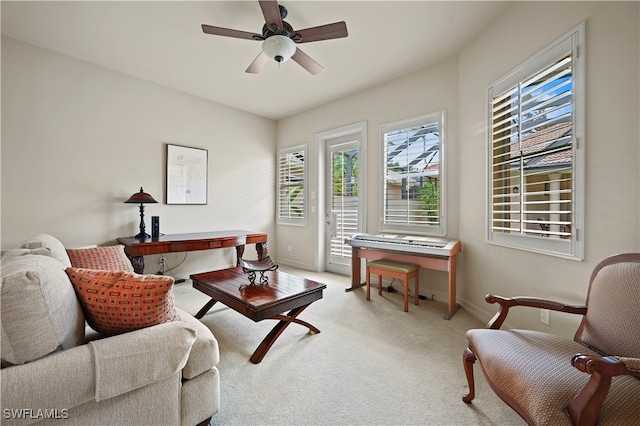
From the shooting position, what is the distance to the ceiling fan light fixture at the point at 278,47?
223 cm

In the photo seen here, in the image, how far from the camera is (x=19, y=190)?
9.30ft

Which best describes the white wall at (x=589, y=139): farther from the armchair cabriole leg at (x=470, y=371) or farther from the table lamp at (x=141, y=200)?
the table lamp at (x=141, y=200)

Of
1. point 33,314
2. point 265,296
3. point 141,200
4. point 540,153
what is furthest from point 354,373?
point 141,200

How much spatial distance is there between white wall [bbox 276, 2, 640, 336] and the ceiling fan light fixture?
178 centimetres

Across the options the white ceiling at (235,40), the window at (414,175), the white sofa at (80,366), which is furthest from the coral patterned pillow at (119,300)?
the window at (414,175)

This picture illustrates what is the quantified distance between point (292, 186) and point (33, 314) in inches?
165

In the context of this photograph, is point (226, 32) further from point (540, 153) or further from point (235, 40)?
point (540, 153)

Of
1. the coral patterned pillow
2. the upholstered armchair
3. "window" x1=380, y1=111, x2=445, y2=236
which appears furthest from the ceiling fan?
the upholstered armchair

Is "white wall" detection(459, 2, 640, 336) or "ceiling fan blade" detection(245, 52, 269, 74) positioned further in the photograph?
"ceiling fan blade" detection(245, 52, 269, 74)

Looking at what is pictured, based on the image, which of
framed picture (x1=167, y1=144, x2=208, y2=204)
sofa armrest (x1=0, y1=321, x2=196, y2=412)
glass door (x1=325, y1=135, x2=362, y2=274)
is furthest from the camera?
glass door (x1=325, y1=135, x2=362, y2=274)

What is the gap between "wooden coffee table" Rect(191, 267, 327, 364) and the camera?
192 cm

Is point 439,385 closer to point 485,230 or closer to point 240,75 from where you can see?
point 485,230

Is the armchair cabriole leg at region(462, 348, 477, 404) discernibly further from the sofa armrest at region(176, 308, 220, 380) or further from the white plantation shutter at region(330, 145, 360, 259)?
the white plantation shutter at region(330, 145, 360, 259)

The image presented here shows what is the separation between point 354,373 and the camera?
70.8 inches
